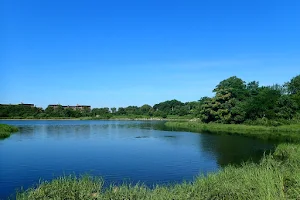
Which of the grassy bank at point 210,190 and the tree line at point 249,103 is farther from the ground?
the tree line at point 249,103

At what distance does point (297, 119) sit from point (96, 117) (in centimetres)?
11150

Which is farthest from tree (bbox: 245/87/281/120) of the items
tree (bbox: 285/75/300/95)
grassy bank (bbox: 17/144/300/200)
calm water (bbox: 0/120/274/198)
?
grassy bank (bbox: 17/144/300/200)

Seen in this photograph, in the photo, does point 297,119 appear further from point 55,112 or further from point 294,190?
point 55,112

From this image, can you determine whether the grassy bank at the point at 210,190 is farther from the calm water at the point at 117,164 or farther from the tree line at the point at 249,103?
the tree line at the point at 249,103

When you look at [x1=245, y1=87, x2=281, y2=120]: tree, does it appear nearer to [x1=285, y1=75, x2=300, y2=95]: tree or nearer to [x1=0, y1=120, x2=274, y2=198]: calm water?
[x1=285, y1=75, x2=300, y2=95]: tree

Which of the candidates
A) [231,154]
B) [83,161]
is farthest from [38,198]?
[231,154]

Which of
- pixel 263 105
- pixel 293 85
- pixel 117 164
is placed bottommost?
pixel 117 164

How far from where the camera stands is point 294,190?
943 cm

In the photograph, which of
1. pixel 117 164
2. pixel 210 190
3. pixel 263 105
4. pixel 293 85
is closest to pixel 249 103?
pixel 263 105

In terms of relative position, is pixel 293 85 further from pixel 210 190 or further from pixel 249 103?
pixel 210 190

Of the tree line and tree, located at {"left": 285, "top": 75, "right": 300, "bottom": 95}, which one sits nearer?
the tree line

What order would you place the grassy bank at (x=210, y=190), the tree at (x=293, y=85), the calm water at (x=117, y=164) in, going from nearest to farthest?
1. the grassy bank at (x=210, y=190)
2. the calm water at (x=117, y=164)
3. the tree at (x=293, y=85)

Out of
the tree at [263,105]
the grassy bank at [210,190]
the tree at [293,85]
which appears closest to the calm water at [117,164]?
the grassy bank at [210,190]

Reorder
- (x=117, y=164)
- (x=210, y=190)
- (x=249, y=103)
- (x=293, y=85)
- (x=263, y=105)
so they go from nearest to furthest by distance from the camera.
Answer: (x=210, y=190)
(x=117, y=164)
(x=263, y=105)
(x=249, y=103)
(x=293, y=85)
